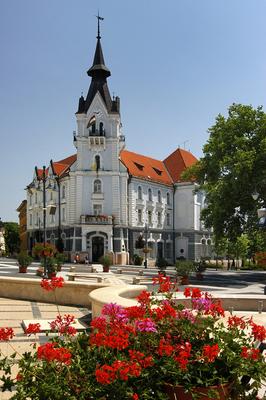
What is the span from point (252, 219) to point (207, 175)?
17.4 feet

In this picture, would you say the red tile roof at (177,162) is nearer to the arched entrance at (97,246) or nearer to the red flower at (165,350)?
the arched entrance at (97,246)

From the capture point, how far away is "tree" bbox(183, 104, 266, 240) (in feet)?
108

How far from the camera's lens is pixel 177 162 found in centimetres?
7244

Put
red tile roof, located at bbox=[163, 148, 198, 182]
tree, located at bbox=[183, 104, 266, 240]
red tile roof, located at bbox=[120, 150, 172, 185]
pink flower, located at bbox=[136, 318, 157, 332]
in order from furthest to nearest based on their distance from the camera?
red tile roof, located at bbox=[163, 148, 198, 182], red tile roof, located at bbox=[120, 150, 172, 185], tree, located at bbox=[183, 104, 266, 240], pink flower, located at bbox=[136, 318, 157, 332]

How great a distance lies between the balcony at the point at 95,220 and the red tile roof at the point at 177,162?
1702 cm

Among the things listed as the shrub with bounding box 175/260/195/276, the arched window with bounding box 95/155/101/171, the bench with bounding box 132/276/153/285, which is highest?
the arched window with bounding box 95/155/101/171

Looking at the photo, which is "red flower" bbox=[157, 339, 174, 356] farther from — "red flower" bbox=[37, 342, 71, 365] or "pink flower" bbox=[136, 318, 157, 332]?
"red flower" bbox=[37, 342, 71, 365]

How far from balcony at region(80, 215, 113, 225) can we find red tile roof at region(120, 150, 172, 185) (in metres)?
7.80

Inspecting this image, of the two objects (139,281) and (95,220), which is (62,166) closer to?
(95,220)

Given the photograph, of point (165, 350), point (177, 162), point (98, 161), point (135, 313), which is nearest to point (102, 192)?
point (98, 161)

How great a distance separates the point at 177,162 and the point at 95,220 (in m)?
20.8

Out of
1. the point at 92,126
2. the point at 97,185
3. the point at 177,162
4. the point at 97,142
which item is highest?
the point at 92,126

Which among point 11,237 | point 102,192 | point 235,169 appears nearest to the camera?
point 235,169

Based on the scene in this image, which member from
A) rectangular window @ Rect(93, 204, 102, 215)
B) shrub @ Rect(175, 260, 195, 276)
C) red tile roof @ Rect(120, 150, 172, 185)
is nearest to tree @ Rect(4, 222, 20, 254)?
red tile roof @ Rect(120, 150, 172, 185)
